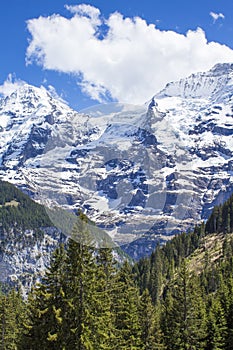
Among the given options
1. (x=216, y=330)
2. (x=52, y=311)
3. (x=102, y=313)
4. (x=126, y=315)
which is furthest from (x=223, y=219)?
(x=52, y=311)

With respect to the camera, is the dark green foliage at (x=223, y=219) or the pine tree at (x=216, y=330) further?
the dark green foliage at (x=223, y=219)

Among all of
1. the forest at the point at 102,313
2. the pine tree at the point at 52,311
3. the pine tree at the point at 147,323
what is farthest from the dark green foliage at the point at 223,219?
the pine tree at the point at 52,311

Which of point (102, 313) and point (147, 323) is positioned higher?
point (147, 323)

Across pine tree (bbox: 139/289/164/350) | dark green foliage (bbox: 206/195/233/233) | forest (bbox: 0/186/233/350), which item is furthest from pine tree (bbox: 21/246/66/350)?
dark green foliage (bbox: 206/195/233/233)

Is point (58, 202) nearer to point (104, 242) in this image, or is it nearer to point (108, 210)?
point (104, 242)

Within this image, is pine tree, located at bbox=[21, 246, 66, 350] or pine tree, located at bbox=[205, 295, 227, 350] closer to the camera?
pine tree, located at bbox=[21, 246, 66, 350]

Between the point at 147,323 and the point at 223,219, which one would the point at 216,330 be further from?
the point at 223,219

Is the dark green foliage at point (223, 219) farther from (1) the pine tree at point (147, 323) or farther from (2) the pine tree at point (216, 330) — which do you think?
(1) the pine tree at point (147, 323)

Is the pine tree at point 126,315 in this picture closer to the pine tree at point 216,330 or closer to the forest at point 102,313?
the forest at point 102,313

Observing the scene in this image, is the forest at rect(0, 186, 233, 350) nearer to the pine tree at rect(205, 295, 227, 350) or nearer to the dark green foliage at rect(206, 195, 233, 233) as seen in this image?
the pine tree at rect(205, 295, 227, 350)

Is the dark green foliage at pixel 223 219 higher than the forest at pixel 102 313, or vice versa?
the dark green foliage at pixel 223 219

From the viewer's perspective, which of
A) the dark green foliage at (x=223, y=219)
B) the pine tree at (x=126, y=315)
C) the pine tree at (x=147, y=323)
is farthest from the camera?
the dark green foliage at (x=223, y=219)

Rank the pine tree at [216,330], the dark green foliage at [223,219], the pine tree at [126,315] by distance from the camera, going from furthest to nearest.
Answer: the dark green foliage at [223,219] → the pine tree at [216,330] → the pine tree at [126,315]

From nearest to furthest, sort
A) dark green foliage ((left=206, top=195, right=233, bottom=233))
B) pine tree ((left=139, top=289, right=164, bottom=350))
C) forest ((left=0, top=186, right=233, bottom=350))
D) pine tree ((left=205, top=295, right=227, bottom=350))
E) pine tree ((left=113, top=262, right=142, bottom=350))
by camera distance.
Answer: forest ((left=0, top=186, right=233, bottom=350)) < pine tree ((left=113, top=262, right=142, bottom=350)) < pine tree ((left=139, top=289, right=164, bottom=350)) < pine tree ((left=205, top=295, right=227, bottom=350)) < dark green foliage ((left=206, top=195, right=233, bottom=233))
